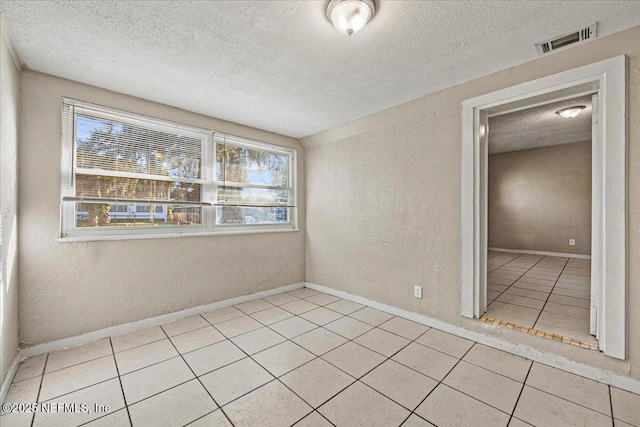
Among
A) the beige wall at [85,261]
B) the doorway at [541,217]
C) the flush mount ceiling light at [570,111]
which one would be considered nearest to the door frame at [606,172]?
the doorway at [541,217]

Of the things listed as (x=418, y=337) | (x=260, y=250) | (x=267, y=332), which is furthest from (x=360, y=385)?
(x=260, y=250)

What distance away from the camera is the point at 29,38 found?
1.78 m

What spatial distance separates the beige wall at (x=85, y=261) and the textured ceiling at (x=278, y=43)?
0.26 metres

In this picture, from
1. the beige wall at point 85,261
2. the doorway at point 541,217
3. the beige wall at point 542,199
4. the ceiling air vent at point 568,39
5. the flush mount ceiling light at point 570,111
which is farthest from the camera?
the beige wall at point 542,199

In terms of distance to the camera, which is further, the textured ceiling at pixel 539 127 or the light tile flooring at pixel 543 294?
the textured ceiling at pixel 539 127

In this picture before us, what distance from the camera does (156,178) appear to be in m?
2.78

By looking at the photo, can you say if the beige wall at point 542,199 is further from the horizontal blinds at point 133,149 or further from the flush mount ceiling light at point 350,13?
the horizontal blinds at point 133,149

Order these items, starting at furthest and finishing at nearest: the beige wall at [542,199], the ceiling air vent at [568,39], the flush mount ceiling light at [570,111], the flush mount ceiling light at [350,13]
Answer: the beige wall at [542,199], the flush mount ceiling light at [570,111], the ceiling air vent at [568,39], the flush mount ceiling light at [350,13]

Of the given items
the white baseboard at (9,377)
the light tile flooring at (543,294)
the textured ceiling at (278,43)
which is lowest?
the white baseboard at (9,377)

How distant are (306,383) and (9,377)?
2.01 metres

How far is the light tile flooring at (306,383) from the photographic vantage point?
153cm

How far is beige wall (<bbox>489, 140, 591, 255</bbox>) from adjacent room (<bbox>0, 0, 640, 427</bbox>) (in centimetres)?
249

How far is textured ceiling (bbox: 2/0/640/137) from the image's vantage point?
1.56m

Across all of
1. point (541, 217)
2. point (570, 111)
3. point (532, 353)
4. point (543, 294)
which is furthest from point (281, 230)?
point (541, 217)
